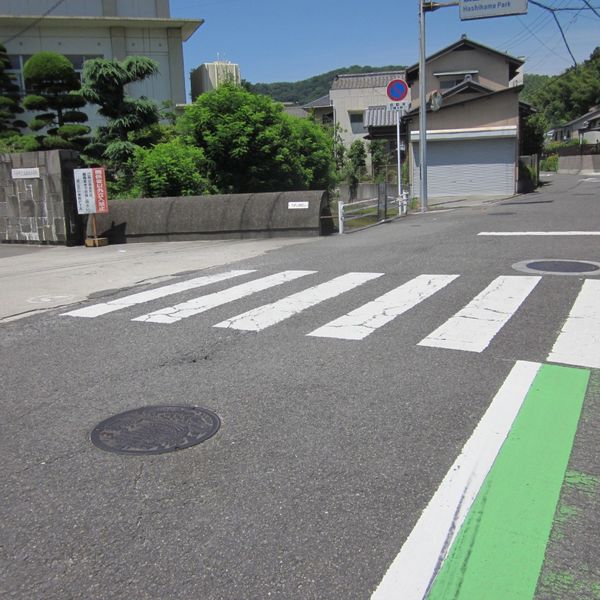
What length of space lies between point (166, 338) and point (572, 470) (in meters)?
4.21

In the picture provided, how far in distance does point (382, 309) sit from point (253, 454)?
369cm

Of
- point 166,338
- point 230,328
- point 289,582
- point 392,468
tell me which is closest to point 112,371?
point 166,338

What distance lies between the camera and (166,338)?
6.39 m

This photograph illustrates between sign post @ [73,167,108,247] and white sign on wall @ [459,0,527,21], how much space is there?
39.9 ft

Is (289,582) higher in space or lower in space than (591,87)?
lower

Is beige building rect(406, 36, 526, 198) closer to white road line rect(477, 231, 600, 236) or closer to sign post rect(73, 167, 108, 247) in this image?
white road line rect(477, 231, 600, 236)

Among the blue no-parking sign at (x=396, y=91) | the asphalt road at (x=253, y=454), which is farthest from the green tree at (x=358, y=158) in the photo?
the asphalt road at (x=253, y=454)

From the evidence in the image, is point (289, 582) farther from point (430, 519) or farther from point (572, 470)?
point (572, 470)

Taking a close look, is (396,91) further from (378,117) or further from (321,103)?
(321,103)

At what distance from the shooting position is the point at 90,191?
1514 centimetres

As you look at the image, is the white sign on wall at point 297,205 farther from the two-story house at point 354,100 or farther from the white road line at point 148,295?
the two-story house at point 354,100

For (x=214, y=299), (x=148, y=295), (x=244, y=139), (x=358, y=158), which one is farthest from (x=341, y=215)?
(x=358, y=158)

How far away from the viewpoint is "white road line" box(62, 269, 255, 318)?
784cm

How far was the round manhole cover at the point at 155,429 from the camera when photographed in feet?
12.9
